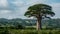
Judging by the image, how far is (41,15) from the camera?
107 ft

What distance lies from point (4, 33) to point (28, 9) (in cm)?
1180

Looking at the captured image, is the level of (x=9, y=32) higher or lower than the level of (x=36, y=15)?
lower

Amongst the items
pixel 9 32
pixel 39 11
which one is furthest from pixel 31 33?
pixel 39 11

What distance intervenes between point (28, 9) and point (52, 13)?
418 cm

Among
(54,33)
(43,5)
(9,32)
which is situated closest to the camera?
(54,33)

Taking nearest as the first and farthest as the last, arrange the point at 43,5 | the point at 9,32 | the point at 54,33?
the point at 54,33
the point at 9,32
the point at 43,5

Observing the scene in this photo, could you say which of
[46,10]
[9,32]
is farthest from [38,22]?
[9,32]

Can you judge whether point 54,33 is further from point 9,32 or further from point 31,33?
point 9,32

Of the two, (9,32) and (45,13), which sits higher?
(45,13)

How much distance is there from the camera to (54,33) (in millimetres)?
20719

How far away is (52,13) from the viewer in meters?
32.7

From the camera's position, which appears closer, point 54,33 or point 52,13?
point 54,33

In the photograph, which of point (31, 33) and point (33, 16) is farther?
point (33, 16)

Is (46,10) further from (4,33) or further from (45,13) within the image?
(4,33)
